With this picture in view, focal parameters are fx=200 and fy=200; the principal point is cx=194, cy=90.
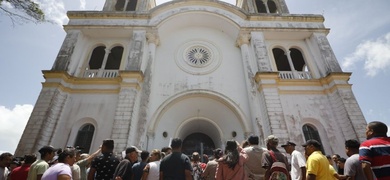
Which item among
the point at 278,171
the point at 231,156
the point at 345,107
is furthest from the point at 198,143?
the point at 278,171

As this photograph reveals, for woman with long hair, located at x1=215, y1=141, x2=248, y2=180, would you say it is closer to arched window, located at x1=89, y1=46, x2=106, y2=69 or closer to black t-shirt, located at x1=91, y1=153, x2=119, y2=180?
black t-shirt, located at x1=91, y1=153, x2=119, y2=180

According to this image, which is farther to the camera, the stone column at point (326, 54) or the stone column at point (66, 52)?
the stone column at point (326, 54)

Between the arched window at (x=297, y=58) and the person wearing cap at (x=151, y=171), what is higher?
the arched window at (x=297, y=58)

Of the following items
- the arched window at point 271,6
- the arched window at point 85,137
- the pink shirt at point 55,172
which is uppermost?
the arched window at point 271,6

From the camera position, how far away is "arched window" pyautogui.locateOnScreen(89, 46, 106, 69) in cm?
1307

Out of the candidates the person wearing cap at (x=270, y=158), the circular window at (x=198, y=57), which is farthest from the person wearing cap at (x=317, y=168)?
the circular window at (x=198, y=57)

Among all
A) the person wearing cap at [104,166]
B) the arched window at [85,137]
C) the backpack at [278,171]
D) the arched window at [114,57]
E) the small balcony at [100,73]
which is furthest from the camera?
the arched window at [114,57]

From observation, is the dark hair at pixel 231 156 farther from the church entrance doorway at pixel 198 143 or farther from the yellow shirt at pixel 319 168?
the church entrance doorway at pixel 198 143

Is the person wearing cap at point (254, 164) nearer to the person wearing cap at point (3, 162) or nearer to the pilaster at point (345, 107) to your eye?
the person wearing cap at point (3, 162)

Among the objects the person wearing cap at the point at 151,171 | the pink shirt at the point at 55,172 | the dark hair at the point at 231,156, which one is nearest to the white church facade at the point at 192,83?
the person wearing cap at the point at 151,171

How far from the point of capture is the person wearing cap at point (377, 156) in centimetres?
254

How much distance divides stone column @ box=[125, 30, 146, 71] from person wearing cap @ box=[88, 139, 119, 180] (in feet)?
23.2

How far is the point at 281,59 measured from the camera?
568 inches

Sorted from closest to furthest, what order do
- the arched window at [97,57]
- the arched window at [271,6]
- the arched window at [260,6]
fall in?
the arched window at [97,57] < the arched window at [260,6] < the arched window at [271,6]
